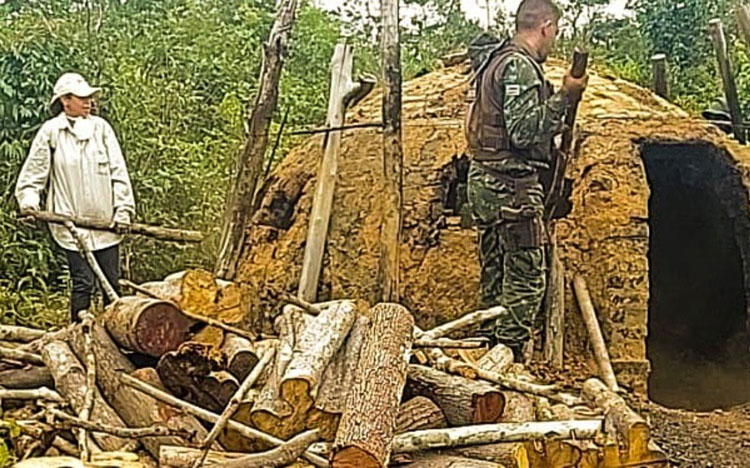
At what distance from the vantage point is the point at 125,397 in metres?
4.27

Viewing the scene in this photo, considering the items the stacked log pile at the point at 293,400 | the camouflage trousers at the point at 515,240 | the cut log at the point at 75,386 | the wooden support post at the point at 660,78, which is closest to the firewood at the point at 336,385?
the stacked log pile at the point at 293,400

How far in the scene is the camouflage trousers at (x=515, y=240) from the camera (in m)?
6.41

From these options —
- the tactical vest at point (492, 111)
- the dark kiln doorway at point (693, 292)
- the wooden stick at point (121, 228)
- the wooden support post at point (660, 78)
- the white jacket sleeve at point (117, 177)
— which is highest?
the wooden support post at point (660, 78)

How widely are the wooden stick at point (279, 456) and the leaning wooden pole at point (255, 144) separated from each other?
4.65 m

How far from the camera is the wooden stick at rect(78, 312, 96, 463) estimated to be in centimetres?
382

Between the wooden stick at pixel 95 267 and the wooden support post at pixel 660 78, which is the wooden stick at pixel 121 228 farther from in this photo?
the wooden support post at pixel 660 78

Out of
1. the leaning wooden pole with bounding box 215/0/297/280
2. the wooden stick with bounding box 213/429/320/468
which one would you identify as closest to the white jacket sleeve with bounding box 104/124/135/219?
the leaning wooden pole with bounding box 215/0/297/280

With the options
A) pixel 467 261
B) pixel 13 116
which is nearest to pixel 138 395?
pixel 467 261

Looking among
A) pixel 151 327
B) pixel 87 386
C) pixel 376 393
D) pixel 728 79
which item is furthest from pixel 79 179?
pixel 728 79

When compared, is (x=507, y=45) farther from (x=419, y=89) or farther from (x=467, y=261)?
(x=419, y=89)

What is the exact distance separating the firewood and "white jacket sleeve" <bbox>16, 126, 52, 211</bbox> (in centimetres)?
268

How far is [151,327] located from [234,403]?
0.88 metres

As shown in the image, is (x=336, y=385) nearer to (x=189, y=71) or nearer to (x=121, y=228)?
(x=121, y=228)

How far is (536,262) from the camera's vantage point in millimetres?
6430
